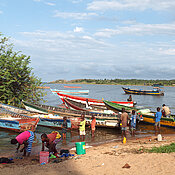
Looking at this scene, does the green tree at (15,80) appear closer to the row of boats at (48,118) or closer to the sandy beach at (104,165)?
the row of boats at (48,118)

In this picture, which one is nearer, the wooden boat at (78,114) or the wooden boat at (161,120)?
the wooden boat at (161,120)

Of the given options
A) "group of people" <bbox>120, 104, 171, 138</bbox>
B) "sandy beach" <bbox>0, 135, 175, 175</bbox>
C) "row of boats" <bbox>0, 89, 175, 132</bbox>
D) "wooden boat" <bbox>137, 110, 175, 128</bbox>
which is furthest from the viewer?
"wooden boat" <bbox>137, 110, 175, 128</bbox>

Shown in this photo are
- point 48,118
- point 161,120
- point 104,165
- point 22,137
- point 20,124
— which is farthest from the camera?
point 161,120

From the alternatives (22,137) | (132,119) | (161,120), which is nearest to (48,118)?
(132,119)

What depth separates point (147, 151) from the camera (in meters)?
9.42

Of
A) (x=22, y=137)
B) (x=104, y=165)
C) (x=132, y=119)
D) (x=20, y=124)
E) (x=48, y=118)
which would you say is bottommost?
(x=104, y=165)

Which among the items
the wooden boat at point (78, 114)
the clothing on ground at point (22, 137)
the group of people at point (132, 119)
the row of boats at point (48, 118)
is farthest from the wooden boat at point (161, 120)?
the clothing on ground at point (22, 137)

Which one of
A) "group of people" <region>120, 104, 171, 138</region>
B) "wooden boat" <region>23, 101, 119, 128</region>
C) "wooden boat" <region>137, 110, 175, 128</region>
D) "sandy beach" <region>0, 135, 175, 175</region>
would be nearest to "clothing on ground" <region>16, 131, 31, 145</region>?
"sandy beach" <region>0, 135, 175, 175</region>

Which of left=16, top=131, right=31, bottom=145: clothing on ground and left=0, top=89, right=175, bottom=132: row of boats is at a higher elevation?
left=16, top=131, right=31, bottom=145: clothing on ground

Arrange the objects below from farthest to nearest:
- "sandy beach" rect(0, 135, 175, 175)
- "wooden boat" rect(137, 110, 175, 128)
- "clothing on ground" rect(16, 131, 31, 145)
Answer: "wooden boat" rect(137, 110, 175, 128)
"clothing on ground" rect(16, 131, 31, 145)
"sandy beach" rect(0, 135, 175, 175)

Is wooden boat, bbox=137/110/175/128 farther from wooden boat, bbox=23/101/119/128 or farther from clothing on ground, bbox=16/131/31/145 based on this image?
clothing on ground, bbox=16/131/31/145

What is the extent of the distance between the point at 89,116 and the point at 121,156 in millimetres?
10116

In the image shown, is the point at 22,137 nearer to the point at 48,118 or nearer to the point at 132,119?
the point at 48,118

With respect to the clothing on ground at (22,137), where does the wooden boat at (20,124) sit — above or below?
below
